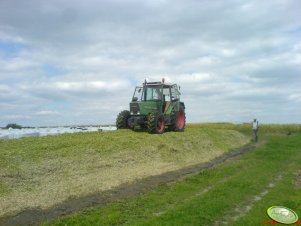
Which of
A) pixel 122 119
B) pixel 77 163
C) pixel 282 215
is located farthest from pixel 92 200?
pixel 122 119

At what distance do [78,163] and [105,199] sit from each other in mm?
2714

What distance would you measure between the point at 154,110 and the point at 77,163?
10682 millimetres

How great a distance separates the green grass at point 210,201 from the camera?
1141 cm

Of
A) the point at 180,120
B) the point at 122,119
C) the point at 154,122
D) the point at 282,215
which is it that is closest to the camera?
the point at 282,215

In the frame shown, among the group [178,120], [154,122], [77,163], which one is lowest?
[77,163]

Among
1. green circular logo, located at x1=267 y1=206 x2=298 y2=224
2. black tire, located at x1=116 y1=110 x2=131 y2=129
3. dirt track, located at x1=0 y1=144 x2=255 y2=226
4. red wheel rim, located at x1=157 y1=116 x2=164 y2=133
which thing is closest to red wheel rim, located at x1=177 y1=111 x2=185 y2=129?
red wheel rim, located at x1=157 y1=116 x2=164 y2=133

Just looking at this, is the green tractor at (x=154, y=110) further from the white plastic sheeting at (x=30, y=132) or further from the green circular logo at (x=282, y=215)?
the green circular logo at (x=282, y=215)

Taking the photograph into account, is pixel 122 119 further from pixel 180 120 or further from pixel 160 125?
pixel 180 120

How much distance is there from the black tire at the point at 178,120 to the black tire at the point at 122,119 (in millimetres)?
3110

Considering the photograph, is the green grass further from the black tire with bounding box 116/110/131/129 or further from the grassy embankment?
the black tire with bounding box 116/110/131/129

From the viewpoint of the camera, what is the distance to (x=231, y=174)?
1939 cm

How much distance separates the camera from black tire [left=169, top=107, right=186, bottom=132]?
28.2 meters

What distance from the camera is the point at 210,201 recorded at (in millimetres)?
13492

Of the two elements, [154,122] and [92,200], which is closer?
[92,200]
